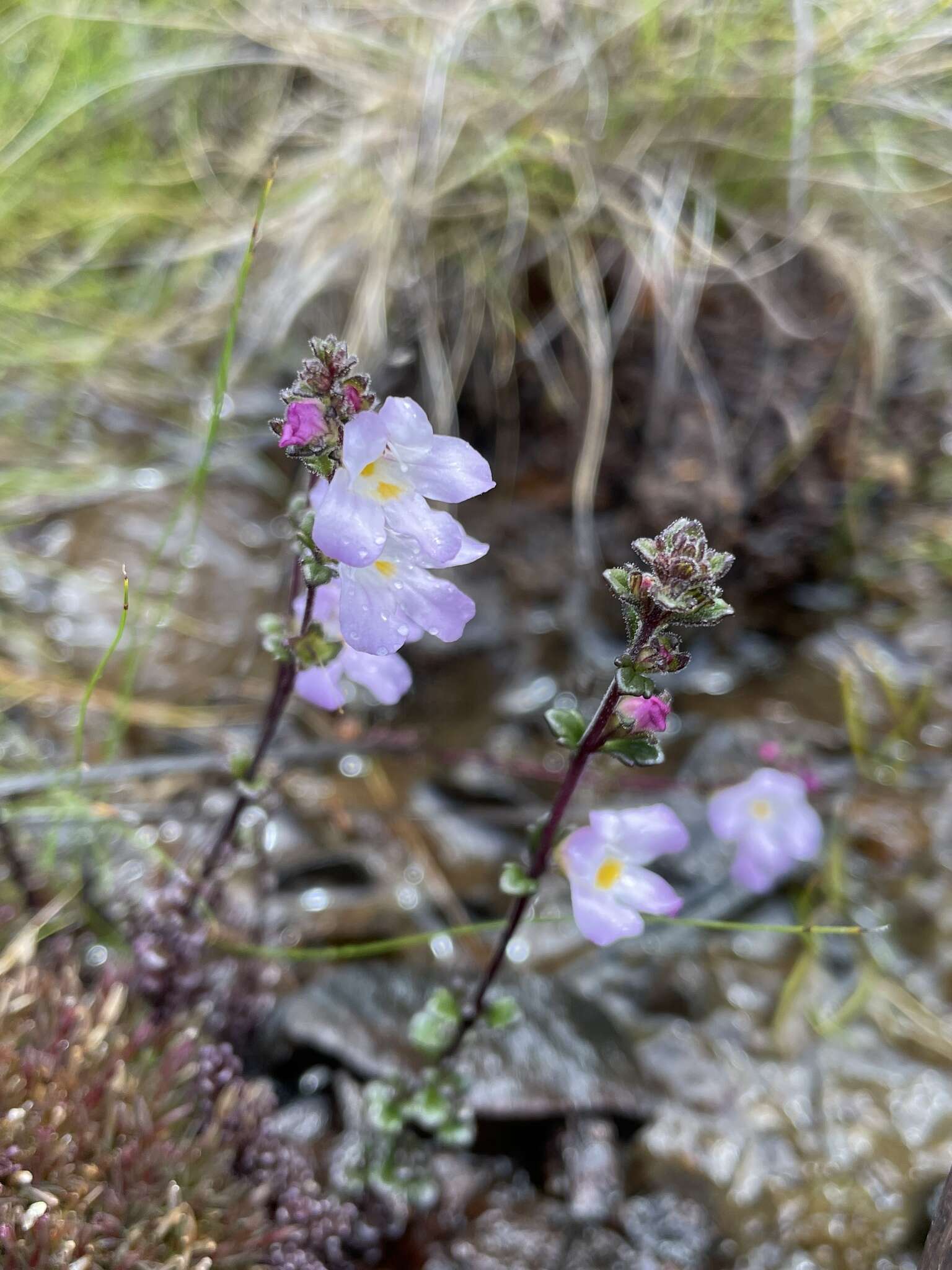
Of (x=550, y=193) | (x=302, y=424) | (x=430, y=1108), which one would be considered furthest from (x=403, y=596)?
(x=550, y=193)

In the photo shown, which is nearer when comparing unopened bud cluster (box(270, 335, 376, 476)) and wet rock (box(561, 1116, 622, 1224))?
unopened bud cluster (box(270, 335, 376, 476))

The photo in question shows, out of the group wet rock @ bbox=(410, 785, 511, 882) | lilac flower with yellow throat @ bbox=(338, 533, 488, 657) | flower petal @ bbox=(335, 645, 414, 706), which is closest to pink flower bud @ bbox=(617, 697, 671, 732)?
lilac flower with yellow throat @ bbox=(338, 533, 488, 657)

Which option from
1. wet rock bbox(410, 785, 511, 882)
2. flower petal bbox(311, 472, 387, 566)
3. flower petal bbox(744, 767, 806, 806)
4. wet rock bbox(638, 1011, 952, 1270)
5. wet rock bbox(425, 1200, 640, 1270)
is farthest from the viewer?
wet rock bbox(410, 785, 511, 882)

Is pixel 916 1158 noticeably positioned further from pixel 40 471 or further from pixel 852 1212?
pixel 40 471

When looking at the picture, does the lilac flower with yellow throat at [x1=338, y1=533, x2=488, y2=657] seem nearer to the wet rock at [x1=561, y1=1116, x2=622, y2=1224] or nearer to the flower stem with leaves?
the flower stem with leaves

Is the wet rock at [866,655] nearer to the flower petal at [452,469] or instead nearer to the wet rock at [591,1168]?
the wet rock at [591,1168]

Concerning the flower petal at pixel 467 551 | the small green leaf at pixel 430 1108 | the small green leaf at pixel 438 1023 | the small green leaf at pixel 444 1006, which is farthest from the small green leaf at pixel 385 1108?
the flower petal at pixel 467 551

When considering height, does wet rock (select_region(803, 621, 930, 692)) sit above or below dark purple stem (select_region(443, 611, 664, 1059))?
below
